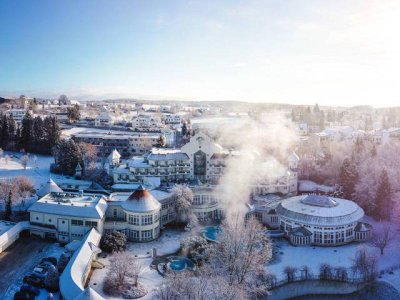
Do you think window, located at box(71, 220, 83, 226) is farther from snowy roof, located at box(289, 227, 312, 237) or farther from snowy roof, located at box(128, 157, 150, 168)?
snowy roof, located at box(289, 227, 312, 237)

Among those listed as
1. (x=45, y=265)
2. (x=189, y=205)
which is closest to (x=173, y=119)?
(x=189, y=205)

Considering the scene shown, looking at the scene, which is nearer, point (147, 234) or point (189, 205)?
point (147, 234)

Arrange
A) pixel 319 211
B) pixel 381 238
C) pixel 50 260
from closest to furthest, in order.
A: 1. pixel 50 260
2. pixel 381 238
3. pixel 319 211

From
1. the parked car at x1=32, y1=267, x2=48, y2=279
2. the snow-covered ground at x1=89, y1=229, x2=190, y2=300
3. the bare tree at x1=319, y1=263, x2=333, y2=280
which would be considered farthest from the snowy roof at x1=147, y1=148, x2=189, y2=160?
the bare tree at x1=319, y1=263, x2=333, y2=280

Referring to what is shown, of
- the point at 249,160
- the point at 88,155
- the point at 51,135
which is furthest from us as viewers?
the point at 51,135

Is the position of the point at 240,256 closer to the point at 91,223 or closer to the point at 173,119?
the point at 91,223

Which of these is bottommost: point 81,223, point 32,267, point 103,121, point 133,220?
point 32,267

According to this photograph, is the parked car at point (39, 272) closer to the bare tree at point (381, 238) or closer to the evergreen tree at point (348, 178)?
the bare tree at point (381, 238)
